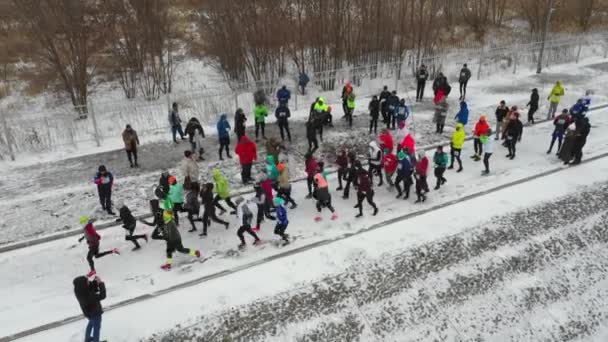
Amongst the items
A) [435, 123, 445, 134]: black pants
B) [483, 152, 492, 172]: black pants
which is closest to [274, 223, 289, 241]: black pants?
[483, 152, 492, 172]: black pants

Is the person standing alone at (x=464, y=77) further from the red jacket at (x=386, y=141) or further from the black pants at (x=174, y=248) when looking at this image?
the black pants at (x=174, y=248)

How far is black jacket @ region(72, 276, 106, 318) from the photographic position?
6.99m

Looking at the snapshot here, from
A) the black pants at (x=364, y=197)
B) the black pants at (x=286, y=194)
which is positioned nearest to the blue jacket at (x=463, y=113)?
the black pants at (x=364, y=197)

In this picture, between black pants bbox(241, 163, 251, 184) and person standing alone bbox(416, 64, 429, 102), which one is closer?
black pants bbox(241, 163, 251, 184)

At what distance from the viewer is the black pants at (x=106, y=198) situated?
11312 millimetres

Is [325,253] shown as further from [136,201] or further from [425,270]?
[136,201]

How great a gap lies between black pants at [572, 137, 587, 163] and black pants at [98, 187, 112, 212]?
1360 cm

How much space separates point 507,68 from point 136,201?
69.7 ft

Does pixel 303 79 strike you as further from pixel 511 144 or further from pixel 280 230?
pixel 280 230

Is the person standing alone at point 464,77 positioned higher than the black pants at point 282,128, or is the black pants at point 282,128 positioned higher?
the person standing alone at point 464,77

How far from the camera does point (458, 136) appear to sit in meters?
13.0

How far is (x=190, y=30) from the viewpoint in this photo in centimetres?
2683

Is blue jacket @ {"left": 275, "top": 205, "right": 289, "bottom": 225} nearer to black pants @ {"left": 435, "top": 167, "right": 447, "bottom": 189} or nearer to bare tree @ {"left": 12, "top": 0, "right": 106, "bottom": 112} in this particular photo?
black pants @ {"left": 435, "top": 167, "right": 447, "bottom": 189}

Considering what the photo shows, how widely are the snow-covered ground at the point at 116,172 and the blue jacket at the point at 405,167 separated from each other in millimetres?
3398
